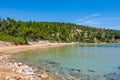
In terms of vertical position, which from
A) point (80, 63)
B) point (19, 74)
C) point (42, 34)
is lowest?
point (80, 63)

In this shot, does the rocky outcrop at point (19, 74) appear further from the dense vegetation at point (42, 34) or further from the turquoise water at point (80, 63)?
the dense vegetation at point (42, 34)

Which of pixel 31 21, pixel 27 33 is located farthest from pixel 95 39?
pixel 27 33

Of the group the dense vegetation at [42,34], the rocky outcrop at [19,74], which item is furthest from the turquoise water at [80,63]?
the dense vegetation at [42,34]

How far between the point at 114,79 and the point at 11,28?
6922 cm

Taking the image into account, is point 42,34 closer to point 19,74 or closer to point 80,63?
point 80,63

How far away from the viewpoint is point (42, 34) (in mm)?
110812

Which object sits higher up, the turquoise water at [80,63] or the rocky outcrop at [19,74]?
the rocky outcrop at [19,74]

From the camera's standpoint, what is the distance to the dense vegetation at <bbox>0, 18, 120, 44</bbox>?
84.3m

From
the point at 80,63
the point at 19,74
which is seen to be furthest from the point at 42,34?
the point at 19,74

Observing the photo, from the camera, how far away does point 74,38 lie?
529ft

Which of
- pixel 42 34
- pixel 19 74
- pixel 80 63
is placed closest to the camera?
pixel 19 74

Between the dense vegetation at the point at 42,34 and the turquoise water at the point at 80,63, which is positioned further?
the dense vegetation at the point at 42,34

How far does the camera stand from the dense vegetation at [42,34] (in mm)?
84312

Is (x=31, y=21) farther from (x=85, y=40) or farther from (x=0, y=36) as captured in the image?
(x=85, y=40)
